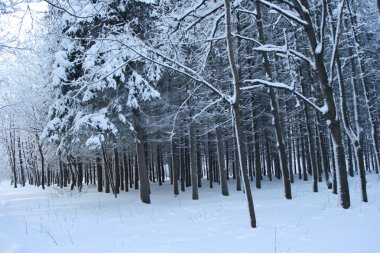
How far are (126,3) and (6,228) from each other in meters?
10.5

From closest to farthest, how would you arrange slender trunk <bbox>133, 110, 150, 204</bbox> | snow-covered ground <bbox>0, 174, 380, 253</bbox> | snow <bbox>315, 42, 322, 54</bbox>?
1. snow-covered ground <bbox>0, 174, 380, 253</bbox>
2. snow <bbox>315, 42, 322, 54</bbox>
3. slender trunk <bbox>133, 110, 150, 204</bbox>

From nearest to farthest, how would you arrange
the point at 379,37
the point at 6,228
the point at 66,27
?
the point at 6,228 < the point at 66,27 < the point at 379,37

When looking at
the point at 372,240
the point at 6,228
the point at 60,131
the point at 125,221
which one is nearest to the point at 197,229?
the point at 125,221

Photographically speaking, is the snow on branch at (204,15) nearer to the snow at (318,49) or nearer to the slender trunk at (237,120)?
the slender trunk at (237,120)

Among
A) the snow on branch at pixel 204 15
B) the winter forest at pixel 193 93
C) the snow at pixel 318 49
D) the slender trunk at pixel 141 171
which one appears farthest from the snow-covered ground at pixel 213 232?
the snow on branch at pixel 204 15

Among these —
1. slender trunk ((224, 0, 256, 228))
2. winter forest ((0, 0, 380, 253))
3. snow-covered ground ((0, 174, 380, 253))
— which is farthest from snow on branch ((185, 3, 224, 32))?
snow-covered ground ((0, 174, 380, 253))

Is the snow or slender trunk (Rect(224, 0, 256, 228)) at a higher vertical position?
the snow

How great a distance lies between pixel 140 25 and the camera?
54.1ft

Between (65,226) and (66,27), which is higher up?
(66,27)

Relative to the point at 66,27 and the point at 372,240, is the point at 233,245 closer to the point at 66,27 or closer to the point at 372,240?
the point at 372,240

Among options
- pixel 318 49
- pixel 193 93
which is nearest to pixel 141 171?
pixel 193 93

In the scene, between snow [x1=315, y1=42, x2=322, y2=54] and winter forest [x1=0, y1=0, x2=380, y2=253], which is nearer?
winter forest [x1=0, y1=0, x2=380, y2=253]

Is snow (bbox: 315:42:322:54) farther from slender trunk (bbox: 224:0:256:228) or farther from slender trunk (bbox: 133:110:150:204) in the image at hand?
slender trunk (bbox: 133:110:150:204)

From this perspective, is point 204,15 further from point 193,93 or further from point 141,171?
point 141,171
